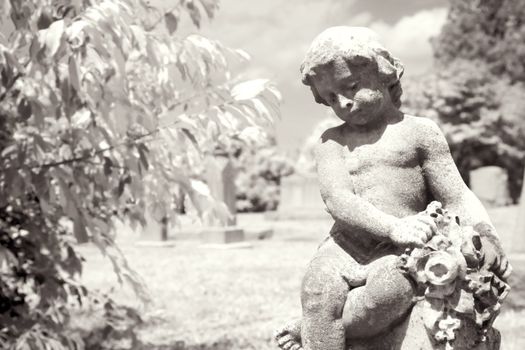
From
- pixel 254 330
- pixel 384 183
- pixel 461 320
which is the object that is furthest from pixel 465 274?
pixel 254 330

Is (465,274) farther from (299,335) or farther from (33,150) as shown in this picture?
(33,150)

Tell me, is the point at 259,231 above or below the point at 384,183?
below

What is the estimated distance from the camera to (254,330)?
6.35 meters

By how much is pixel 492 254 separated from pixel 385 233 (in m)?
0.40

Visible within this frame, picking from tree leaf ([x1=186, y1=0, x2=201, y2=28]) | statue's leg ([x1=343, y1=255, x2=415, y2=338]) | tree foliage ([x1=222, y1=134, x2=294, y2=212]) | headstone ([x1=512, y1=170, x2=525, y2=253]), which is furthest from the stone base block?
tree foliage ([x1=222, y1=134, x2=294, y2=212])

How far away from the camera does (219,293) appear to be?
848 cm

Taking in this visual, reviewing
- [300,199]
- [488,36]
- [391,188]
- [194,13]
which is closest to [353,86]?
[391,188]

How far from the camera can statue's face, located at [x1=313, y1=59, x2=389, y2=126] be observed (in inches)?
97.6

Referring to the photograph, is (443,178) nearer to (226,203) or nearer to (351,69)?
(351,69)

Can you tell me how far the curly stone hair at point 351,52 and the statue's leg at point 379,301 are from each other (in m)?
0.75

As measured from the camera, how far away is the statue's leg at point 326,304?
7.91 ft

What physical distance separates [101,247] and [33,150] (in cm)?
64

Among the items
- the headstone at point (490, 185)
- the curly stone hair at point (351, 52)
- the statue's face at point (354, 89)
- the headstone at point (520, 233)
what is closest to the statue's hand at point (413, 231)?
the statue's face at point (354, 89)

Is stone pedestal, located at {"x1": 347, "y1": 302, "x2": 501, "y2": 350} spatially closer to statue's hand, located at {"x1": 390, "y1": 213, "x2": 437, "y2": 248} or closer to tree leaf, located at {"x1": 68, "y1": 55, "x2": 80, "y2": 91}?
statue's hand, located at {"x1": 390, "y1": 213, "x2": 437, "y2": 248}
